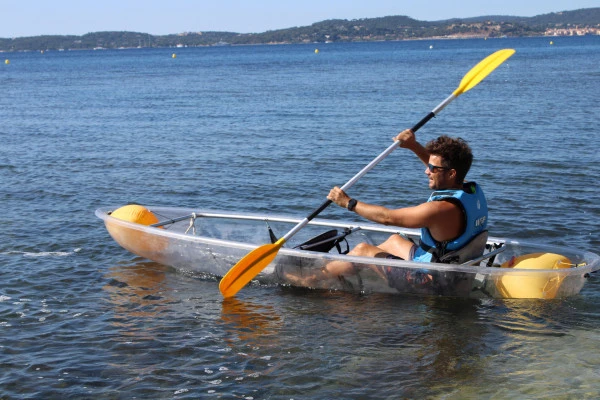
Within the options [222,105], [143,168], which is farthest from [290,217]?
[222,105]

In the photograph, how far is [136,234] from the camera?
8844mm

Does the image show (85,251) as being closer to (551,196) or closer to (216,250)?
(216,250)

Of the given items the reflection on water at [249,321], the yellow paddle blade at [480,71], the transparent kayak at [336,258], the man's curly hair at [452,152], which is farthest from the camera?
the yellow paddle blade at [480,71]

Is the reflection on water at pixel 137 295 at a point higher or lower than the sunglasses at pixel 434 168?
lower

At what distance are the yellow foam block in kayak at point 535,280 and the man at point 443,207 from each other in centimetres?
61

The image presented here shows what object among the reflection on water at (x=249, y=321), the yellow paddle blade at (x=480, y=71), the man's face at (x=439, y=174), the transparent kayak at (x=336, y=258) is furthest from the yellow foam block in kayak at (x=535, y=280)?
the reflection on water at (x=249, y=321)

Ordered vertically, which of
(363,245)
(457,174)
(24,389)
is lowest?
(24,389)

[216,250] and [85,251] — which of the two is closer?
[216,250]

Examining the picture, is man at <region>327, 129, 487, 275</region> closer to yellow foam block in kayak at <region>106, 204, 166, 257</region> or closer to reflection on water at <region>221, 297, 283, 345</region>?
reflection on water at <region>221, 297, 283, 345</region>

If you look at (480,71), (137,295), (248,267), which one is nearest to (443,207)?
(248,267)

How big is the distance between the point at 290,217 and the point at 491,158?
25.4 feet

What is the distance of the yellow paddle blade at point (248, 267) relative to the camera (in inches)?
302

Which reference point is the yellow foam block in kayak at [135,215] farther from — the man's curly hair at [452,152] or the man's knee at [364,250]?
the man's curly hair at [452,152]

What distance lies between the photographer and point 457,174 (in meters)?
6.80
